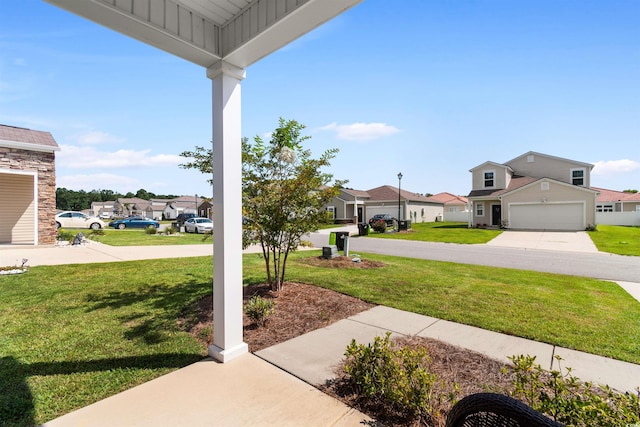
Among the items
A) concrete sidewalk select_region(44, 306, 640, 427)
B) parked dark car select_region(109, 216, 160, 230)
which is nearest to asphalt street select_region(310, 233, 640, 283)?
concrete sidewalk select_region(44, 306, 640, 427)

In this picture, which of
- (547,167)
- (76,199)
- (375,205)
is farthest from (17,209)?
(76,199)

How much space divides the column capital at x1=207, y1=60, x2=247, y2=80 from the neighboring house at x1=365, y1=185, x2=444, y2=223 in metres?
28.7

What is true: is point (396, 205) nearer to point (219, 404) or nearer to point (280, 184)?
point (280, 184)

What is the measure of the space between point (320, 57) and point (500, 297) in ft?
19.3

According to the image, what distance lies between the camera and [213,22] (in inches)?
121

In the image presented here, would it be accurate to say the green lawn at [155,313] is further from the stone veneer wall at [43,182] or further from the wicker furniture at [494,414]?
the stone veneer wall at [43,182]

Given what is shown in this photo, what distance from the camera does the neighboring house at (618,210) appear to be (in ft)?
99.7

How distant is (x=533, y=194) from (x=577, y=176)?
4494 millimetres

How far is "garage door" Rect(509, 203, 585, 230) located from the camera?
71.2 feet

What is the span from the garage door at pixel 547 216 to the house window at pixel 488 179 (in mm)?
3090

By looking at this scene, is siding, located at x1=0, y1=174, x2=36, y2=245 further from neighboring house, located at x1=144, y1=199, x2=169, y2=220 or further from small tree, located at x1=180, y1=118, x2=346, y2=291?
neighboring house, located at x1=144, y1=199, x2=169, y2=220

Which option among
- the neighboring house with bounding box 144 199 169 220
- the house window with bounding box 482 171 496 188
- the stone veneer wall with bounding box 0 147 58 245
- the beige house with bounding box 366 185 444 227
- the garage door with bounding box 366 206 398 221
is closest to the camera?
the stone veneer wall with bounding box 0 147 58 245

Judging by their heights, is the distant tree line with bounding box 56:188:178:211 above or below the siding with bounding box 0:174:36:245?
above

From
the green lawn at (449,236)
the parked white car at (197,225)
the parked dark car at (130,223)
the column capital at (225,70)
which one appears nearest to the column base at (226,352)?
the column capital at (225,70)
